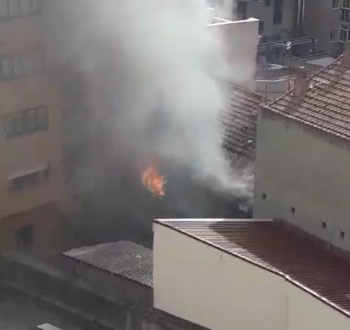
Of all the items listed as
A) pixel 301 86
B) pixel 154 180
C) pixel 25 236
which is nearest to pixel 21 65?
pixel 25 236

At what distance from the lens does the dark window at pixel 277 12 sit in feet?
132

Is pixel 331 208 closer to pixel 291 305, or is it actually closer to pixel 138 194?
pixel 291 305

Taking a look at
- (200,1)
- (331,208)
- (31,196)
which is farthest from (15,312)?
(200,1)

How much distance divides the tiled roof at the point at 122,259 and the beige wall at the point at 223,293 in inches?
45.8

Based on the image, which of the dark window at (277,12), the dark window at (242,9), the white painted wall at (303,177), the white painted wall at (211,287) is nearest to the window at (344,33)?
the dark window at (277,12)

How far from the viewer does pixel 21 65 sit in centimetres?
2116

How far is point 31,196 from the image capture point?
73.2 feet

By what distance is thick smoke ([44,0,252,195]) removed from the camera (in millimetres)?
21984

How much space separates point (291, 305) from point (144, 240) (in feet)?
27.7

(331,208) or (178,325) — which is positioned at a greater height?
(331,208)

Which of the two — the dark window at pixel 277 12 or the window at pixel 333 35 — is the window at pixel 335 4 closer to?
the window at pixel 333 35

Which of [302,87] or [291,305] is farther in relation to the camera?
[302,87]

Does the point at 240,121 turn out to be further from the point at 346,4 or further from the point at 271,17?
the point at 346,4

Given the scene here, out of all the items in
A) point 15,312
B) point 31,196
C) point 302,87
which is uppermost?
point 302,87
